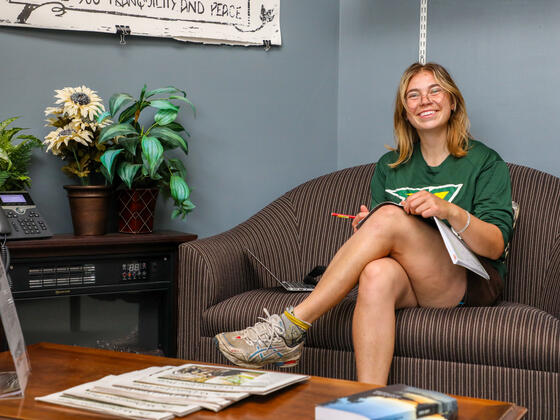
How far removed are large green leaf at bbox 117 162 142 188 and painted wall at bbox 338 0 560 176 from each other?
1.17 meters

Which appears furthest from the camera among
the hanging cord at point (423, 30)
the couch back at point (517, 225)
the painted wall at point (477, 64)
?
the hanging cord at point (423, 30)

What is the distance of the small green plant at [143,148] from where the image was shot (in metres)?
2.22

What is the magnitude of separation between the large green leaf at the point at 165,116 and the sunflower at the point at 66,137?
0.79 feet

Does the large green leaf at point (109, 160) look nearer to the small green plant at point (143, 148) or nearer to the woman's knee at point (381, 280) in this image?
the small green plant at point (143, 148)

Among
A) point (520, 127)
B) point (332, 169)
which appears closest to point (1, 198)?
point (332, 169)

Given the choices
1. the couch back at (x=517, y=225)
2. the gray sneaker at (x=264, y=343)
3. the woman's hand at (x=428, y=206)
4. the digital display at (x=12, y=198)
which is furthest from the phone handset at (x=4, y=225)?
the woman's hand at (x=428, y=206)

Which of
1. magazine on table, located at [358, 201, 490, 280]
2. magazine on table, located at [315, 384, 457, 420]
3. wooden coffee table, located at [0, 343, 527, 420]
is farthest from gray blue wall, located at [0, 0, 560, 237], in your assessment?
magazine on table, located at [315, 384, 457, 420]

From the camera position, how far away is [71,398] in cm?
114

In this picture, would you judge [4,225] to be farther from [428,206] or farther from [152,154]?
[428,206]

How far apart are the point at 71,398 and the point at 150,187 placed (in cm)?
129

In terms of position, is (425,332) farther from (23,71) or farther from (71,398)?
(23,71)

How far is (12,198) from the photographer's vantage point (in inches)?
83.7

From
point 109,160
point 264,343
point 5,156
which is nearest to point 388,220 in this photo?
point 264,343

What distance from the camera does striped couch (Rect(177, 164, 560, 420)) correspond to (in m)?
1.76
